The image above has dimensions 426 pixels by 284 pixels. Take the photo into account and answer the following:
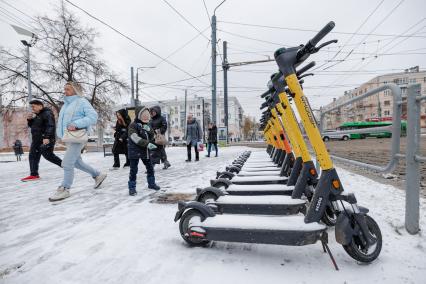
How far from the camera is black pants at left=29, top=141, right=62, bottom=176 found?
190 inches

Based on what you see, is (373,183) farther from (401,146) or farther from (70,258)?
(70,258)

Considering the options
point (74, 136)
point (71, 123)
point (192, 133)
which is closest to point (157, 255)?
point (74, 136)

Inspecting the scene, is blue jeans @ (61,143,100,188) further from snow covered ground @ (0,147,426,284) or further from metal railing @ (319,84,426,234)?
metal railing @ (319,84,426,234)

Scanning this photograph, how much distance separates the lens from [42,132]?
502 cm

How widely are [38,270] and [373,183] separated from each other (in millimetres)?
4462

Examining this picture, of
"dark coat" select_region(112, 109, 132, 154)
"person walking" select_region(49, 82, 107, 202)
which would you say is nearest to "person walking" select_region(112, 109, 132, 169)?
"dark coat" select_region(112, 109, 132, 154)

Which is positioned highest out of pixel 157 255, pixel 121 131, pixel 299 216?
pixel 121 131

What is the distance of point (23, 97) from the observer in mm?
19594

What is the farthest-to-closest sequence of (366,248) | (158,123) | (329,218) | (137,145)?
(158,123), (137,145), (329,218), (366,248)

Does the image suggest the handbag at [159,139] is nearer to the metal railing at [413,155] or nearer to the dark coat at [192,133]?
the dark coat at [192,133]

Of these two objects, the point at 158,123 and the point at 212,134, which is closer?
the point at 158,123

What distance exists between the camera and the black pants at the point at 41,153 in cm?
482

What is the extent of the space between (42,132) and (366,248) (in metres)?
5.87

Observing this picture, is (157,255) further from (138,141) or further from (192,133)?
(192,133)
